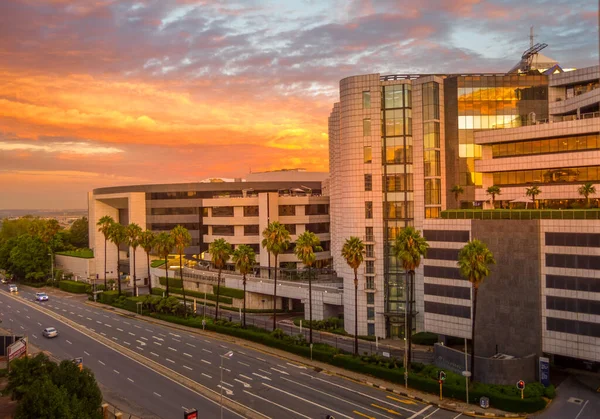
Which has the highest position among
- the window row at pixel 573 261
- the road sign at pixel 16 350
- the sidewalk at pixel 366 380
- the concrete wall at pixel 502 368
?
the window row at pixel 573 261

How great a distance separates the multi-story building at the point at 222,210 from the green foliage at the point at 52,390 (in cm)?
6475

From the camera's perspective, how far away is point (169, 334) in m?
84.3

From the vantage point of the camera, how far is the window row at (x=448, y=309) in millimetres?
65188

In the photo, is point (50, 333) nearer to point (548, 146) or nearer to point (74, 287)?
point (74, 287)

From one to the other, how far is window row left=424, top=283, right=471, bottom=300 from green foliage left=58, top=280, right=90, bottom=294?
296ft

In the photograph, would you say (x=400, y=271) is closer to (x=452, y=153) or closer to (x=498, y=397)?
(x=452, y=153)

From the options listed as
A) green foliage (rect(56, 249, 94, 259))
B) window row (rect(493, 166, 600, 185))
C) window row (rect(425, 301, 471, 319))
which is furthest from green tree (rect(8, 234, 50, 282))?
window row (rect(493, 166, 600, 185))

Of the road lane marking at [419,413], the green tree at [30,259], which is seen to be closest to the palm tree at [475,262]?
the road lane marking at [419,413]

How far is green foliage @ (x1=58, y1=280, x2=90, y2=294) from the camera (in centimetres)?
12581

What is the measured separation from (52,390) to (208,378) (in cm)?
2349

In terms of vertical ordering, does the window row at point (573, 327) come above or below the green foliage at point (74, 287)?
above

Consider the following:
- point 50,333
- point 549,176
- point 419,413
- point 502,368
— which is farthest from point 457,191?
point 50,333

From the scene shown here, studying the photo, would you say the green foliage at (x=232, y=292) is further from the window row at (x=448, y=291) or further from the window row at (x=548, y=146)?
the window row at (x=548, y=146)

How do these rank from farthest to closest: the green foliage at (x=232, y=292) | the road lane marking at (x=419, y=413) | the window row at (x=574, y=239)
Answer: the green foliage at (x=232, y=292) < the window row at (x=574, y=239) < the road lane marking at (x=419, y=413)
